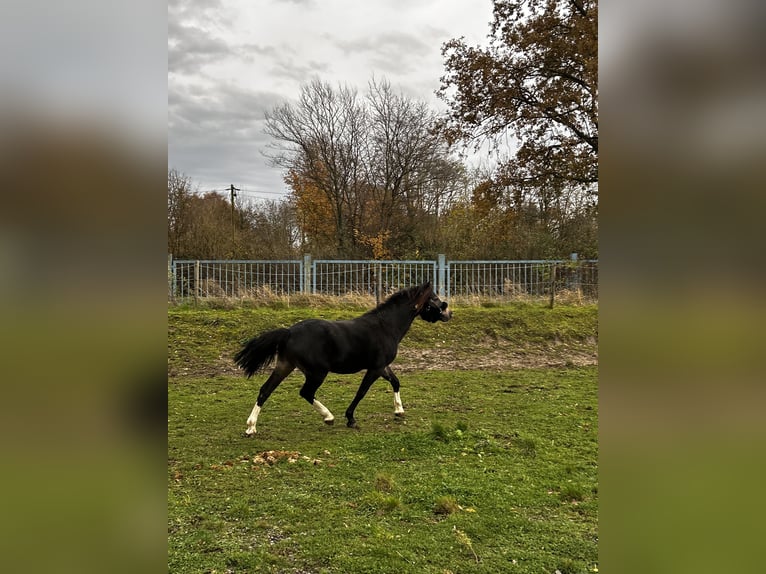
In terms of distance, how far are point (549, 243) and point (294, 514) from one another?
17978 mm

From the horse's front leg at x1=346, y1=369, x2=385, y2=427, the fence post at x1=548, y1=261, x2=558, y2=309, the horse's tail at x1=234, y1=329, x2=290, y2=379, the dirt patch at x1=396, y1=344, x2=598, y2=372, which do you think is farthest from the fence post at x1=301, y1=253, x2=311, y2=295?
the horse's tail at x1=234, y1=329, x2=290, y2=379

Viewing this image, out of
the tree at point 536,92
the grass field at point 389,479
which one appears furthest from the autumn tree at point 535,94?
the grass field at point 389,479

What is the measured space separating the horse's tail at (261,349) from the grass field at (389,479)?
0.76 meters

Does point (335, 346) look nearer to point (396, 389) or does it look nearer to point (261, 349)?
point (261, 349)

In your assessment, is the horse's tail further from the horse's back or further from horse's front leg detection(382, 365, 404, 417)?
horse's front leg detection(382, 365, 404, 417)

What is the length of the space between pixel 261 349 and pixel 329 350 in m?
0.73

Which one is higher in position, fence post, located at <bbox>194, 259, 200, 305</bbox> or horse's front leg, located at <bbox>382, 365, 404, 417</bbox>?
fence post, located at <bbox>194, 259, 200, 305</bbox>

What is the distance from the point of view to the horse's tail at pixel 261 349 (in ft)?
17.4

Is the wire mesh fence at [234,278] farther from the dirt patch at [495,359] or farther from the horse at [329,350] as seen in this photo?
the horse at [329,350]

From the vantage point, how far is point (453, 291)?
1557 centimetres

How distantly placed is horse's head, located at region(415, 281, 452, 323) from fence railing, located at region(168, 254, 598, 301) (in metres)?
8.17

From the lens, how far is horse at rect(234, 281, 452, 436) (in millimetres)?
5277
